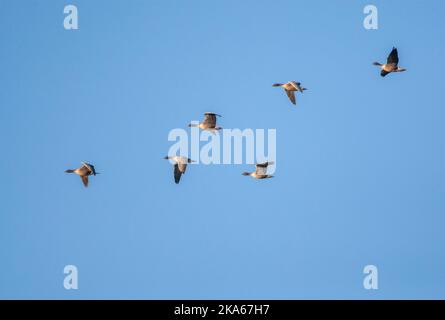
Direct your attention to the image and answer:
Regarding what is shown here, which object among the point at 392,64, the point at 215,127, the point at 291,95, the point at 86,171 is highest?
the point at 392,64

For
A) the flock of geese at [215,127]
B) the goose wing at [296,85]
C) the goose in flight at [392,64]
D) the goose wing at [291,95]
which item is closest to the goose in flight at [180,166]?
the flock of geese at [215,127]

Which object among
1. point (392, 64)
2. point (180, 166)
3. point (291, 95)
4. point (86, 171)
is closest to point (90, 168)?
point (86, 171)

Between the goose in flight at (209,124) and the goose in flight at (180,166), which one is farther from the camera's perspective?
the goose in flight at (180,166)

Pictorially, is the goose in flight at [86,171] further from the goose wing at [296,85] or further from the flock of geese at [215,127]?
the goose wing at [296,85]

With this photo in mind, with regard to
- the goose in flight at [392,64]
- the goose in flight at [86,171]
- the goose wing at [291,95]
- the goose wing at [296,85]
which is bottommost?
the goose in flight at [86,171]

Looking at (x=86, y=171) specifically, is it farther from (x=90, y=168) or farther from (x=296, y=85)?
(x=296, y=85)

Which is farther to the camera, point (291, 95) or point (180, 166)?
point (291, 95)

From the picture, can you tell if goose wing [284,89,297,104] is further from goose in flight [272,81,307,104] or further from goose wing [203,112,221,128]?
goose wing [203,112,221,128]

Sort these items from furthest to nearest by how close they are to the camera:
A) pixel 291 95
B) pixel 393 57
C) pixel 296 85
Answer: pixel 291 95 → pixel 296 85 → pixel 393 57

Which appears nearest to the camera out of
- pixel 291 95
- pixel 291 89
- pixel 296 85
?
pixel 296 85

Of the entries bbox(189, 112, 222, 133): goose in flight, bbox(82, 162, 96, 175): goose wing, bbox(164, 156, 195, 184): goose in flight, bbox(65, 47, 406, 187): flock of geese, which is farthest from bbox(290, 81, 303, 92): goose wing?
bbox(82, 162, 96, 175): goose wing
